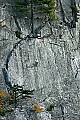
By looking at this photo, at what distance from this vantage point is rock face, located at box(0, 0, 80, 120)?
148 ft

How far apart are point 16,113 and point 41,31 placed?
16050mm

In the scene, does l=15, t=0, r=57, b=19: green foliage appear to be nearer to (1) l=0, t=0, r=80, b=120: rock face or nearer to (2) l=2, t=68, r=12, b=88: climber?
(1) l=0, t=0, r=80, b=120: rock face

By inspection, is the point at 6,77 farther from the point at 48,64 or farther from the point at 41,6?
the point at 41,6

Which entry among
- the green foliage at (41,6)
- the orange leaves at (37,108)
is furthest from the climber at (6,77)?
the green foliage at (41,6)

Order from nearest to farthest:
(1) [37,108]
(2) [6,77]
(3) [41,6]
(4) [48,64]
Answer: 1. (1) [37,108]
2. (2) [6,77]
3. (4) [48,64]
4. (3) [41,6]

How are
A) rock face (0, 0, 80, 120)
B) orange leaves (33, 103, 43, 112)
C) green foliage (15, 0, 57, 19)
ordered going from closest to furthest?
orange leaves (33, 103, 43, 112)
rock face (0, 0, 80, 120)
green foliage (15, 0, 57, 19)

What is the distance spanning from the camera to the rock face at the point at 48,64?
45062 millimetres

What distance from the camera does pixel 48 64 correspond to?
1907 inches

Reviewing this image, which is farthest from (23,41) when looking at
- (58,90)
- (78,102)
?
(78,102)

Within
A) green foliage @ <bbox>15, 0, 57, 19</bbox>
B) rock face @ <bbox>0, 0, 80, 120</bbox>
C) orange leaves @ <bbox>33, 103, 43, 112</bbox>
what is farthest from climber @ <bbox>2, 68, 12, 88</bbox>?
green foliage @ <bbox>15, 0, 57, 19</bbox>

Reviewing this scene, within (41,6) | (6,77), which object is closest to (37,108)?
(6,77)

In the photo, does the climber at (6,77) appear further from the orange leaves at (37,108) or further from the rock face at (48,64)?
the orange leaves at (37,108)

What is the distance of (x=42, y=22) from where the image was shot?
52.0 m

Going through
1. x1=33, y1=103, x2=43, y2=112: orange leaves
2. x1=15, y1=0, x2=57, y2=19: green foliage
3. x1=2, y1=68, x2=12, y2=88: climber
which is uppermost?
x1=15, y1=0, x2=57, y2=19: green foliage
